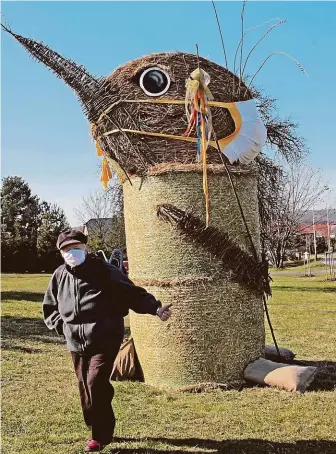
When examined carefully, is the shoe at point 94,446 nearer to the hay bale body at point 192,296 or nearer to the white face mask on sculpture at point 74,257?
the white face mask on sculpture at point 74,257

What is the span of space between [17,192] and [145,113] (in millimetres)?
45423

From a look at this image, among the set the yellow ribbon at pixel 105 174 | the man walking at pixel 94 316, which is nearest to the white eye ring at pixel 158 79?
the yellow ribbon at pixel 105 174

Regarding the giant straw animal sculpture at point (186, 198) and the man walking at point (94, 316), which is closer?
the man walking at point (94, 316)

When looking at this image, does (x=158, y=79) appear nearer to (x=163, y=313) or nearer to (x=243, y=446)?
(x=163, y=313)

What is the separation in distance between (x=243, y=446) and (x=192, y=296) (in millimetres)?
2003

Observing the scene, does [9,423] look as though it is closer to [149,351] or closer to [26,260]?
[149,351]

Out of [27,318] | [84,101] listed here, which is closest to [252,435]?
[84,101]

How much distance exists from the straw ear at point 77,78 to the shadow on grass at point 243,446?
12.1 feet

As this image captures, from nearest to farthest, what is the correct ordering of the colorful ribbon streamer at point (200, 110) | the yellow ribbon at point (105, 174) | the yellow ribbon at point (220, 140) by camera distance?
the colorful ribbon streamer at point (200, 110), the yellow ribbon at point (220, 140), the yellow ribbon at point (105, 174)

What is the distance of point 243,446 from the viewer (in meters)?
4.37

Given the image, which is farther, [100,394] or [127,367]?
[127,367]

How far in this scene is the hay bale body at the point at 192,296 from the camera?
240 inches

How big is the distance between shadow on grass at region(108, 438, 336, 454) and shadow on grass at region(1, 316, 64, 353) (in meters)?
4.51

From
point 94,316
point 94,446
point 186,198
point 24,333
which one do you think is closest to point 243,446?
point 94,446
